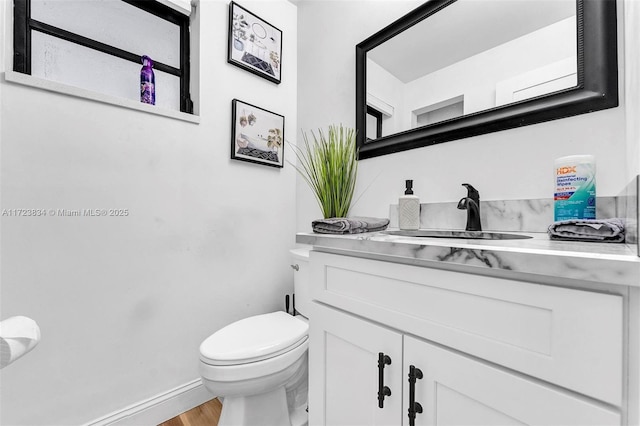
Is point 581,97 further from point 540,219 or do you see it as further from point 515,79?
point 540,219

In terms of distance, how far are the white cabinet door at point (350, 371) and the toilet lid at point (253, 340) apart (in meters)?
0.24

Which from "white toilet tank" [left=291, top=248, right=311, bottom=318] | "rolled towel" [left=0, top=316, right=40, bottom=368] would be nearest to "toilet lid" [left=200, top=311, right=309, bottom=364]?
"white toilet tank" [left=291, top=248, right=311, bottom=318]

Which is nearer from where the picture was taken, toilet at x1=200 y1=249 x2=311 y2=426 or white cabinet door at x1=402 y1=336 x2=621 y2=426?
white cabinet door at x1=402 y1=336 x2=621 y2=426

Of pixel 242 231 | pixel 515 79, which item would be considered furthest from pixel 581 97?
pixel 242 231

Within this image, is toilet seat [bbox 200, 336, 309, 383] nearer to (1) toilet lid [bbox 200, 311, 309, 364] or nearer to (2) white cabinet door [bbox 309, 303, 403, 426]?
(1) toilet lid [bbox 200, 311, 309, 364]

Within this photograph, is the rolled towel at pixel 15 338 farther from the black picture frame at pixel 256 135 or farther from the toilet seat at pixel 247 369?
the black picture frame at pixel 256 135

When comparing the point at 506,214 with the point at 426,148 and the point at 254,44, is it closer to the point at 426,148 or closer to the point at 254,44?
the point at 426,148

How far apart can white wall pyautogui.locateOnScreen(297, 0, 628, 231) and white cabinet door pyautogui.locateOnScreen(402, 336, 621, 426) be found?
623mm

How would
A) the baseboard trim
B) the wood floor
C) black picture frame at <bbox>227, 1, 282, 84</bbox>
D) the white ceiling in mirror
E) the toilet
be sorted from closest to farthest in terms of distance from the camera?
the white ceiling in mirror
the toilet
the baseboard trim
the wood floor
black picture frame at <bbox>227, 1, 282, 84</bbox>

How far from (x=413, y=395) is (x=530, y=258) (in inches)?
14.7

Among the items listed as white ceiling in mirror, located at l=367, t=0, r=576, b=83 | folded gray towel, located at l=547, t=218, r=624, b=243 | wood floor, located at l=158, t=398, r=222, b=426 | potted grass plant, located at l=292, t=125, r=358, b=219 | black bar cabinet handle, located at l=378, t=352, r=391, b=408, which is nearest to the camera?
folded gray towel, located at l=547, t=218, r=624, b=243

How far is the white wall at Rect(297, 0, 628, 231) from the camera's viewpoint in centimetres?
77

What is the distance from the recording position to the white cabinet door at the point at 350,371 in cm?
65

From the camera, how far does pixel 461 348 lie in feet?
1.75
